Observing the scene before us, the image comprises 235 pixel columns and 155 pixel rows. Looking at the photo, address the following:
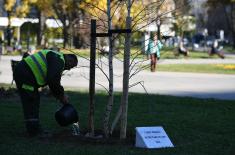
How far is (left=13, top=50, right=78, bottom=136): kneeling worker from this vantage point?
882cm

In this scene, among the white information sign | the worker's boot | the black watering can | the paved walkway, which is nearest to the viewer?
the white information sign

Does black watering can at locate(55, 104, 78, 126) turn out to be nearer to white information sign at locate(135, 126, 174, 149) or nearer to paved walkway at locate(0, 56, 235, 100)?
white information sign at locate(135, 126, 174, 149)

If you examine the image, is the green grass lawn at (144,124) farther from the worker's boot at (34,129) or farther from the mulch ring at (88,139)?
the worker's boot at (34,129)

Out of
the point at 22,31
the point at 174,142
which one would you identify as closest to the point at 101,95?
the point at 174,142

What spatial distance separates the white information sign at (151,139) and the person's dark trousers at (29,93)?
65.1 inches

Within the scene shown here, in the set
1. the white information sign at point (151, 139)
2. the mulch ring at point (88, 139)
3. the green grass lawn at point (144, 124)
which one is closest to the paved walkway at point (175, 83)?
the green grass lawn at point (144, 124)

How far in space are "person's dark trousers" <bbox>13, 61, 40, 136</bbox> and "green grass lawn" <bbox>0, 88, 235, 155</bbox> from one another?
0.78 ft

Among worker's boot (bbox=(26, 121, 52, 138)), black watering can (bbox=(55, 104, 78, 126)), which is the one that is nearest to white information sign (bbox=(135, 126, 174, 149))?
black watering can (bbox=(55, 104, 78, 126))

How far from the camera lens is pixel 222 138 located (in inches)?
379

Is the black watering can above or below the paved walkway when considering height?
above

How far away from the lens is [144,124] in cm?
1103

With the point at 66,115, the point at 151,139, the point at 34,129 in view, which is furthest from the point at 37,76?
the point at 151,139

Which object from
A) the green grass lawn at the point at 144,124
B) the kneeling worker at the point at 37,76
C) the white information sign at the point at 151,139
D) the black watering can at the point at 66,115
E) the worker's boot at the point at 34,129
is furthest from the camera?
the worker's boot at the point at 34,129

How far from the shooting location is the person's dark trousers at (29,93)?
29.9 ft
